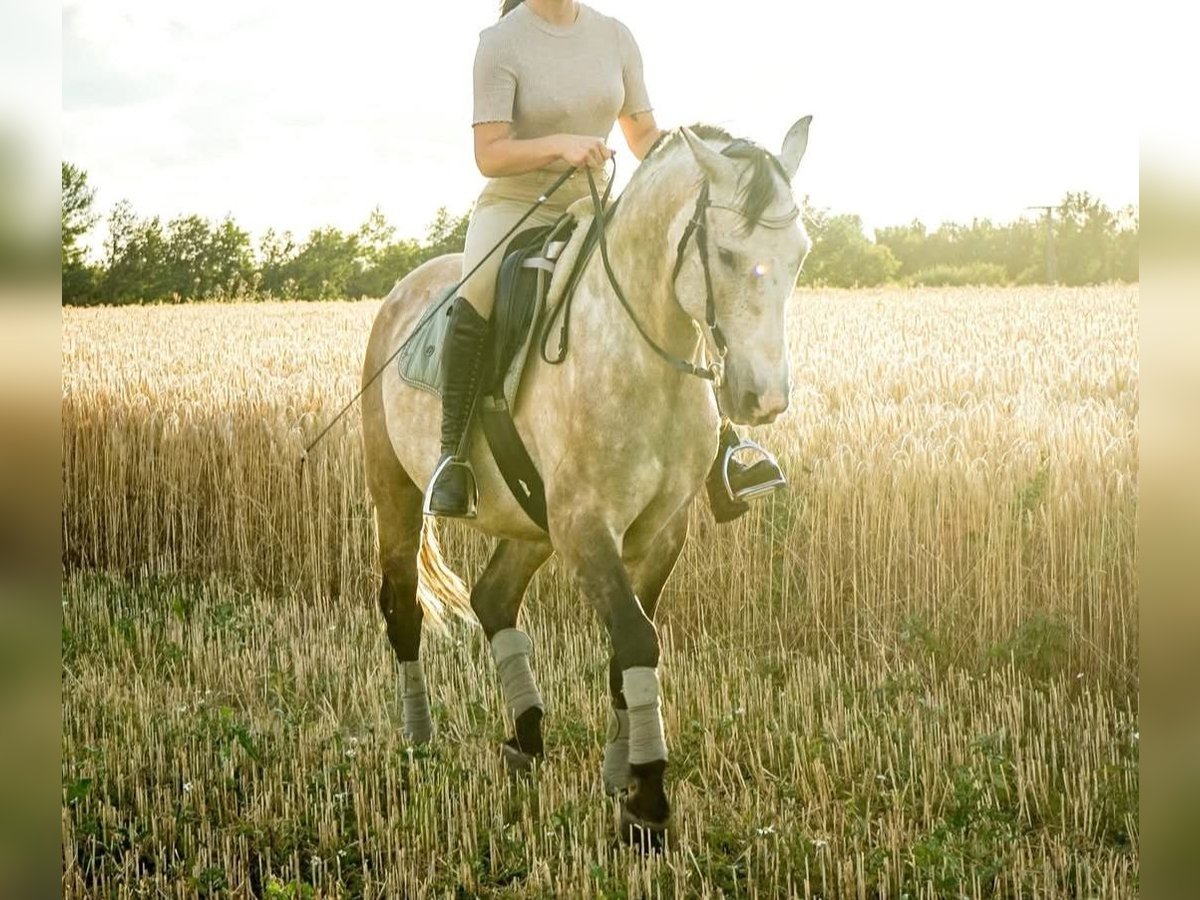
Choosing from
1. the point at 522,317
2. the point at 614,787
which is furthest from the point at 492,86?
the point at 614,787

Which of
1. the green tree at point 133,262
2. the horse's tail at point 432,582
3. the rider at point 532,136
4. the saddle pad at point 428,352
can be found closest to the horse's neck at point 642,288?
the rider at point 532,136

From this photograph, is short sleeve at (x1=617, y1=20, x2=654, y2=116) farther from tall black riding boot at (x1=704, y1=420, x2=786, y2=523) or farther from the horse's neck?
tall black riding boot at (x1=704, y1=420, x2=786, y2=523)

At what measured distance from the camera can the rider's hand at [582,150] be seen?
4.74 m

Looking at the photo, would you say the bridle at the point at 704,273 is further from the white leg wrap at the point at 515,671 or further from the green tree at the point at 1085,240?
the green tree at the point at 1085,240

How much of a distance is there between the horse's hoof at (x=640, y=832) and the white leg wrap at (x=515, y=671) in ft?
3.47

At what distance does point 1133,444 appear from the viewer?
24.6 feet

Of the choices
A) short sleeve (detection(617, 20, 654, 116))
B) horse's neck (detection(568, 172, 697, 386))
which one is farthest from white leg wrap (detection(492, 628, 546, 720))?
short sleeve (detection(617, 20, 654, 116))

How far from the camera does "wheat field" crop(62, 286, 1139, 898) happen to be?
4559 mm

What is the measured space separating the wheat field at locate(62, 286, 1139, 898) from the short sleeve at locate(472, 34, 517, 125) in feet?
9.02

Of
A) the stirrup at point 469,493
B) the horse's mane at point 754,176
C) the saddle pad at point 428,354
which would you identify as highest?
the horse's mane at point 754,176

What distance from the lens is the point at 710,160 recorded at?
4082 mm

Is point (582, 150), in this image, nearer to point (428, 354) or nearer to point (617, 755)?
point (428, 354)

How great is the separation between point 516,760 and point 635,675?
1297 millimetres

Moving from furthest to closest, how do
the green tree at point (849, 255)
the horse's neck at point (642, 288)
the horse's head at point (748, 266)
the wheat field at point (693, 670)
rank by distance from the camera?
the green tree at point (849, 255)
the wheat field at point (693, 670)
the horse's neck at point (642, 288)
the horse's head at point (748, 266)
